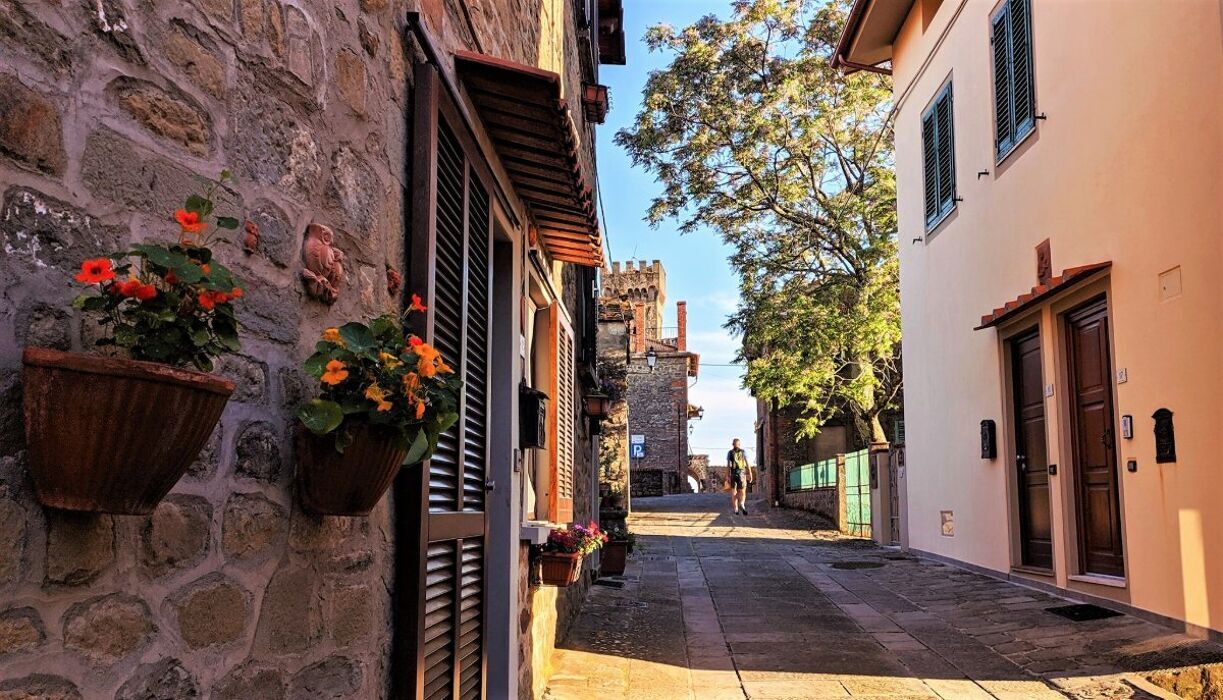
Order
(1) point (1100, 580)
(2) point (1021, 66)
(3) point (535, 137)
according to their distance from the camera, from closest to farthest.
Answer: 1. (3) point (535, 137)
2. (1) point (1100, 580)
3. (2) point (1021, 66)

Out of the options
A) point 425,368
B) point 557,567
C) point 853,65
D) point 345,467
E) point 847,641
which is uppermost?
point 853,65

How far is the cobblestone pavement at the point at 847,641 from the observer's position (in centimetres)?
523

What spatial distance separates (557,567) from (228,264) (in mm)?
3817

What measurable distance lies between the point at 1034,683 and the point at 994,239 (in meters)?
4.89

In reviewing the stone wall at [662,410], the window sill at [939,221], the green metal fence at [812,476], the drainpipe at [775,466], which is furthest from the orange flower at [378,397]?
the stone wall at [662,410]

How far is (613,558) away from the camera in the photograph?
10.0 m

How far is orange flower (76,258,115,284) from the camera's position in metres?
1.37

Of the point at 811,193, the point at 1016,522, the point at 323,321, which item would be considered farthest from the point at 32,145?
the point at 811,193

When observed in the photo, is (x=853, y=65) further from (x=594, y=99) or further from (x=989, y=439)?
(x=594, y=99)

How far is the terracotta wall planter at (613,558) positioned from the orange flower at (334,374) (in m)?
8.15

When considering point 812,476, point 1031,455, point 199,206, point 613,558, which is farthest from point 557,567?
point 812,476

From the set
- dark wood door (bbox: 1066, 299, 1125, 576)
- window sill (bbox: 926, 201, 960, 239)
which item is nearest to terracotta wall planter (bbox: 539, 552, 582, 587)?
dark wood door (bbox: 1066, 299, 1125, 576)

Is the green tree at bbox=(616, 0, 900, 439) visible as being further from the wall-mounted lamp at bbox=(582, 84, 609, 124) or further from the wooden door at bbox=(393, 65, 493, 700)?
the wooden door at bbox=(393, 65, 493, 700)

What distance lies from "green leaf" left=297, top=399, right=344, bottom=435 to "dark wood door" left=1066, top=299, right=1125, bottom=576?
6232mm
